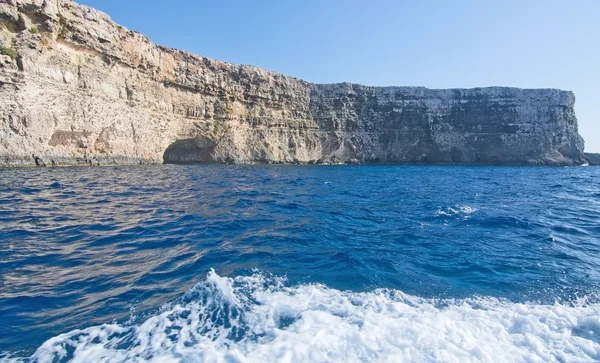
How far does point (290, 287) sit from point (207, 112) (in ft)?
151

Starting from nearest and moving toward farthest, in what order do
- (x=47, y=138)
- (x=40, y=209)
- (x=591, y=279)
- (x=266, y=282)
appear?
(x=266, y=282) < (x=591, y=279) < (x=40, y=209) < (x=47, y=138)

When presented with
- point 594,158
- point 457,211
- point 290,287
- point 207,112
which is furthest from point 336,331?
point 594,158

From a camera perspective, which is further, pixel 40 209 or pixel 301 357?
pixel 40 209

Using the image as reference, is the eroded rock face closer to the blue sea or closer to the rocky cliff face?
the rocky cliff face

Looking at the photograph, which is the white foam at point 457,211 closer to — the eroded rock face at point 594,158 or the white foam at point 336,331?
the white foam at point 336,331

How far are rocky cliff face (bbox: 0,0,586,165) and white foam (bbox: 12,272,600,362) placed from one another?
28119mm

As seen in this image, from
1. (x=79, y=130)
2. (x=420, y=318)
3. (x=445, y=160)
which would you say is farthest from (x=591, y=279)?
(x=445, y=160)

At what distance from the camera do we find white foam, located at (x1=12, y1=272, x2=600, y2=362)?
364 centimetres

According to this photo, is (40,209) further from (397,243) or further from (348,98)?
(348,98)

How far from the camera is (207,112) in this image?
4797 cm

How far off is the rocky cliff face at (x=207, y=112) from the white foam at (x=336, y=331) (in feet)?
92.3

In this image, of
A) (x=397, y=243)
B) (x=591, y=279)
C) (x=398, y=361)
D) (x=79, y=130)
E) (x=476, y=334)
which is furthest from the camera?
(x=79, y=130)

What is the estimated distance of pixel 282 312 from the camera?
4.57 m

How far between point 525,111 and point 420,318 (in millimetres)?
78430
